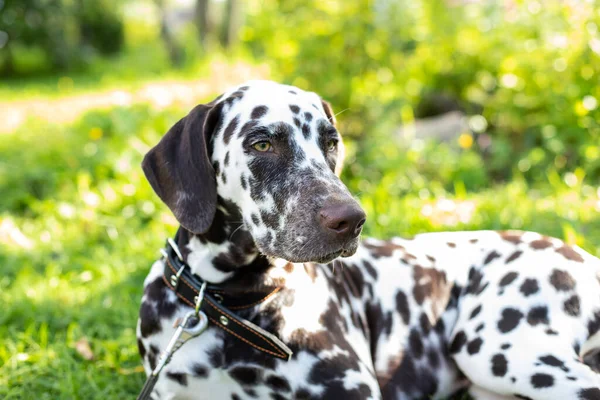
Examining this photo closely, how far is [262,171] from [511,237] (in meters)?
1.47

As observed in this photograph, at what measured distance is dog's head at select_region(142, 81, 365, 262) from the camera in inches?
88.0

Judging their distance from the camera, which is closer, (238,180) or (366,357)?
(238,180)

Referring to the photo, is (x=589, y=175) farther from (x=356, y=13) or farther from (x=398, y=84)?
(x=356, y=13)

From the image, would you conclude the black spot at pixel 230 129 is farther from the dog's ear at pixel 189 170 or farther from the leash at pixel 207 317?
the leash at pixel 207 317

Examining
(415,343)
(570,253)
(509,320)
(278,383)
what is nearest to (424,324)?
(415,343)

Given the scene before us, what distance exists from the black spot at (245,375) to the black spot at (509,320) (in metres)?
1.12

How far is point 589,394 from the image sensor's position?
2.40m

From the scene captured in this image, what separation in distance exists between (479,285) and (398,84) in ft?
12.4

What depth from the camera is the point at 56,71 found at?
1677 cm

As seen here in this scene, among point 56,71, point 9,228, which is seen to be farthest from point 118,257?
point 56,71

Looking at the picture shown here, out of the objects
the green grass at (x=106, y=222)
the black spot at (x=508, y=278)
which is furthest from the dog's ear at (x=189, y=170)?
the black spot at (x=508, y=278)

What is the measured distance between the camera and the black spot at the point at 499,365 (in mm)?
2615

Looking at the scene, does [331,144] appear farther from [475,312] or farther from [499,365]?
[499,365]

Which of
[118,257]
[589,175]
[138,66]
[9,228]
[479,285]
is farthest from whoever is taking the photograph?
[138,66]
